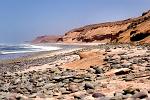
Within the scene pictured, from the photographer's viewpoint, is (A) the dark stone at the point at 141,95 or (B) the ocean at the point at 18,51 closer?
(A) the dark stone at the point at 141,95

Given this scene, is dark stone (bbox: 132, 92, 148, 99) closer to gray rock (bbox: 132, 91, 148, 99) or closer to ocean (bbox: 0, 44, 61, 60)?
gray rock (bbox: 132, 91, 148, 99)

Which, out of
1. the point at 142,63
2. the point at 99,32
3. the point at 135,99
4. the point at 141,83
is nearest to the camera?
the point at 135,99

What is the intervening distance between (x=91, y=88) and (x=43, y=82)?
133 inches

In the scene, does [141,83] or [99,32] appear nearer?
[141,83]

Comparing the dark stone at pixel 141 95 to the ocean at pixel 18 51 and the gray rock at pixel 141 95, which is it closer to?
the gray rock at pixel 141 95

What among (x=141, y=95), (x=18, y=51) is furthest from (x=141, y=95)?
(x=18, y=51)

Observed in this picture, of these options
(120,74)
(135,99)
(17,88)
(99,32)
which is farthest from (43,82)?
(99,32)

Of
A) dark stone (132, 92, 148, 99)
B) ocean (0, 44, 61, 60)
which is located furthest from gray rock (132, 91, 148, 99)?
ocean (0, 44, 61, 60)

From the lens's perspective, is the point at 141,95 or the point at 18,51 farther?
the point at 18,51

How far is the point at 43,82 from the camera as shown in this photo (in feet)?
51.4

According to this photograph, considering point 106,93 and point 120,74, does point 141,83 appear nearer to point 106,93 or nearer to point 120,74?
point 106,93

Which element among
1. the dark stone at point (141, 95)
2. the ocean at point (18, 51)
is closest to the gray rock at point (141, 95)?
the dark stone at point (141, 95)

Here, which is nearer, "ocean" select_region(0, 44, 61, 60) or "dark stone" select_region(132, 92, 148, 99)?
"dark stone" select_region(132, 92, 148, 99)

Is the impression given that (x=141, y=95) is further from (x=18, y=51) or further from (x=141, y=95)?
(x=18, y=51)
